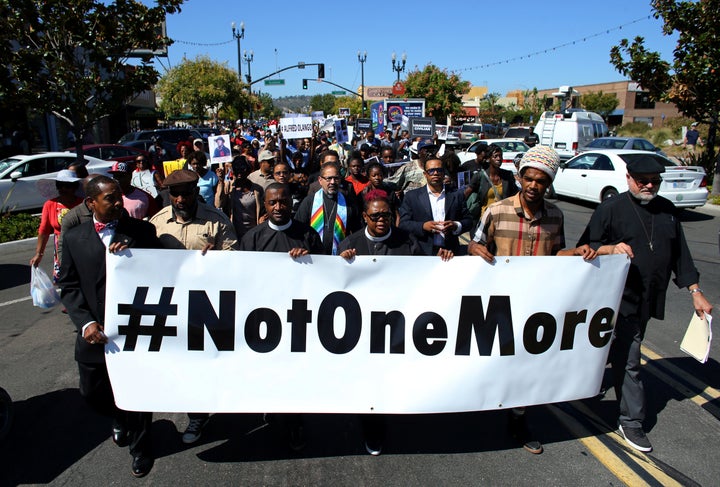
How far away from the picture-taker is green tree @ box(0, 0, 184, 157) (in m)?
10.1

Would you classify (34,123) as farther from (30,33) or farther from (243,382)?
(243,382)

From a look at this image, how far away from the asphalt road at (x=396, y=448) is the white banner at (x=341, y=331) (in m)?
0.37

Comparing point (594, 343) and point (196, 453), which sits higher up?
point (594, 343)

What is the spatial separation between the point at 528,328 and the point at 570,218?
34.7 ft

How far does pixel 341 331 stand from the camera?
11.4ft

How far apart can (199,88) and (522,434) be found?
40863 mm

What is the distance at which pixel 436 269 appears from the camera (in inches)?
137

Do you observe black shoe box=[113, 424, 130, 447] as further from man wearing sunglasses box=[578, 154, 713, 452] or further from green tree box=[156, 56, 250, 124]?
green tree box=[156, 56, 250, 124]

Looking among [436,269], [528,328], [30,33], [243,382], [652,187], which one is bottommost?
[243,382]

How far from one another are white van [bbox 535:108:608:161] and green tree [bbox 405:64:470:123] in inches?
731

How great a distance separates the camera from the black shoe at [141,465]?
3.41 metres

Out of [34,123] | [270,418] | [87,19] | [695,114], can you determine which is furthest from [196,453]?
[34,123]

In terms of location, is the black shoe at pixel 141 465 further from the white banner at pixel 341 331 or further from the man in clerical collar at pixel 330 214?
the man in clerical collar at pixel 330 214

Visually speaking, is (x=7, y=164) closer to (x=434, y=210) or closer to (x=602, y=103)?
(x=434, y=210)
